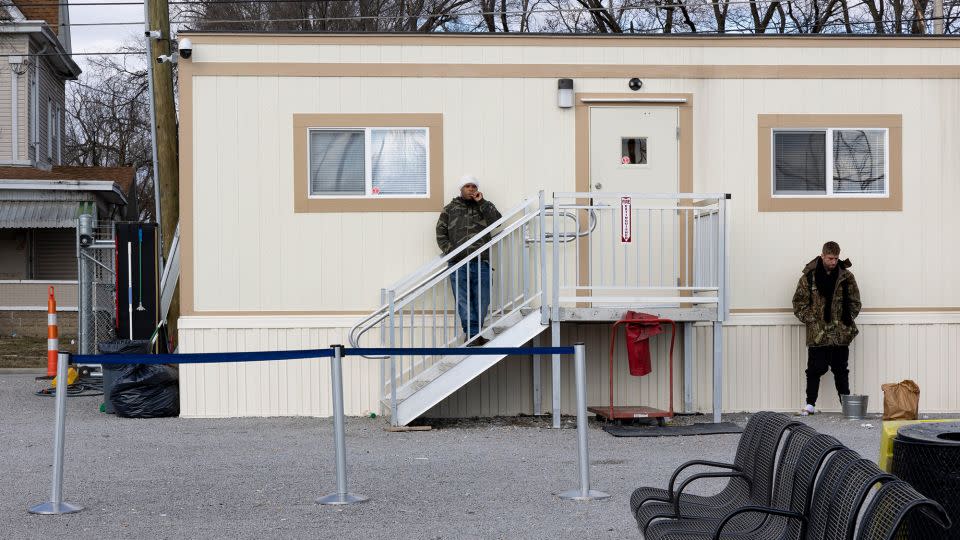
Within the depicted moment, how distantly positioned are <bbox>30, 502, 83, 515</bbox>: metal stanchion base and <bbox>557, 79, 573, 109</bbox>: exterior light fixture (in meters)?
6.90

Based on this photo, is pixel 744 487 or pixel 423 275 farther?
pixel 423 275

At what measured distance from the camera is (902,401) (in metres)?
11.8

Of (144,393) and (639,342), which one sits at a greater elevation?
(639,342)

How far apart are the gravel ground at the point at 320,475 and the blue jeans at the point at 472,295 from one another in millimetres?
1040

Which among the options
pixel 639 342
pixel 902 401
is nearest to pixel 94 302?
pixel 639 342

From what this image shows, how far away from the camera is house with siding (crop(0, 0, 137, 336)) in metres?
26.1

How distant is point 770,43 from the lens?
12953 millimetres

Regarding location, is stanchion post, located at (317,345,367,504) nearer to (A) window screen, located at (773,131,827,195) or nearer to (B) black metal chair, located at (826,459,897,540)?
(B) black metal chair, located at (826,459,897,540)

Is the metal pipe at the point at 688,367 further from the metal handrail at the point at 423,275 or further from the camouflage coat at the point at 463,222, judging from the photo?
the camouflage coat at the point at 463,222

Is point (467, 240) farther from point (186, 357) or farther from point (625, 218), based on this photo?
point (186, 357)

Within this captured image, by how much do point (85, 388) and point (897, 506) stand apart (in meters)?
13.3

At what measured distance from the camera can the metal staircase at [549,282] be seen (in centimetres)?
1170

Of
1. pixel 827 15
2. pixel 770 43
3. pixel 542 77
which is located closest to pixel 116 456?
pixel 542 77

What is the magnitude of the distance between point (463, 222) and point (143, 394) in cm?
390
